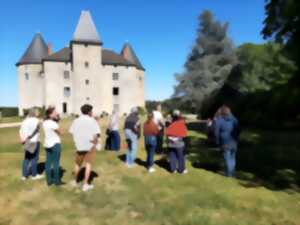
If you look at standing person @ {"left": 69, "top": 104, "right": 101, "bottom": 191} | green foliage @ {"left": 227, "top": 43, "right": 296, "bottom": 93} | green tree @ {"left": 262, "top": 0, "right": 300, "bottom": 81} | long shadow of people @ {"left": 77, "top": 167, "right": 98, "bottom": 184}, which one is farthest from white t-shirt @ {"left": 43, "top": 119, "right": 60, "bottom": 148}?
green foliage @ {"left": 227, "top": 43, "right": 296, "bottom": 93}

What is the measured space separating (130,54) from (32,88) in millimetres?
20457

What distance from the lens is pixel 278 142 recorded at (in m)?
17.1

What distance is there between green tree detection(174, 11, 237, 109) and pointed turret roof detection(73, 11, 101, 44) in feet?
69.7

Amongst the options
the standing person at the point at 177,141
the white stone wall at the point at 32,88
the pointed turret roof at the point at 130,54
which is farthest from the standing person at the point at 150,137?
the pointed turret roof at the point at 130,54

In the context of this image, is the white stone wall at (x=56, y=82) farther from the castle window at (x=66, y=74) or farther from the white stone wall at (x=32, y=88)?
the white stone wall at (x=32, y=88)

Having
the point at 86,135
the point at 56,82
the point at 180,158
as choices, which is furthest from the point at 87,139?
the point at 56,82

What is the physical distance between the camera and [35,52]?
2376 inches

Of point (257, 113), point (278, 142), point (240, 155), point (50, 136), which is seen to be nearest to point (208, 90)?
point (257, 113)

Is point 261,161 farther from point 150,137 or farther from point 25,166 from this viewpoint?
point 25,166

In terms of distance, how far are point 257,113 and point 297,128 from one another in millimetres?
3144

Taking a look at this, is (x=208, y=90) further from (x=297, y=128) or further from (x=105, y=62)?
(x=105, y=62)

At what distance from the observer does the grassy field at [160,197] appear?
20.5ft

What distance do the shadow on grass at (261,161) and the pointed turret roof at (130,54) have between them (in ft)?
164

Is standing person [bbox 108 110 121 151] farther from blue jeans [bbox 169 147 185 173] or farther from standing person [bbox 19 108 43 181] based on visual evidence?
standing person [bbox 19 108 43 181]
